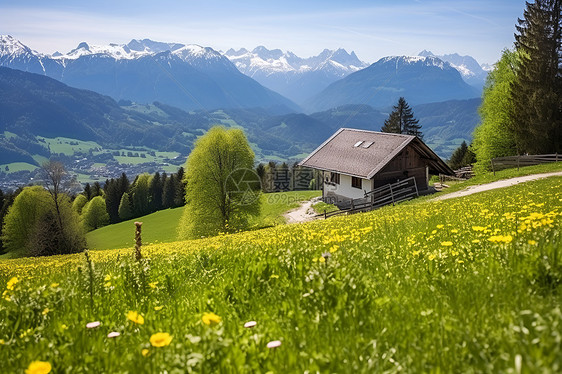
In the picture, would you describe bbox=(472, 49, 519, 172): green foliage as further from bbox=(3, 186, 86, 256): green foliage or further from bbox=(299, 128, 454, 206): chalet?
bbox=(3, 186, 86, 256): green foliage

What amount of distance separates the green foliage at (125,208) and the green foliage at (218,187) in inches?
3245

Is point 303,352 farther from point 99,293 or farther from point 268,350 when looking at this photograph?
point 99,293

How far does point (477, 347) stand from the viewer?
104 inches

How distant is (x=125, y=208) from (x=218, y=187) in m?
86.6

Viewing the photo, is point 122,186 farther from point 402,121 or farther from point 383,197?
point 383,197

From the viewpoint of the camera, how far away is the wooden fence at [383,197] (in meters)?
39.1

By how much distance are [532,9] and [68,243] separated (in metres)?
68.9

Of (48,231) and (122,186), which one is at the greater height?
(122,186)

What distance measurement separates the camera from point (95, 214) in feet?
367

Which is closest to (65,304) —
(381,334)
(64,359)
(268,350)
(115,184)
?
(64,359)

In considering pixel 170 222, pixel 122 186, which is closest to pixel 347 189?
pixel 170 222

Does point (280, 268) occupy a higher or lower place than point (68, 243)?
higher

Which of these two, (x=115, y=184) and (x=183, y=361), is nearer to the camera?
(x=183, y=361)

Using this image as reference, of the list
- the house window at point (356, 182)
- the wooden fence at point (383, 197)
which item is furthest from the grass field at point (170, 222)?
the wooden fence at point (383, 197)
